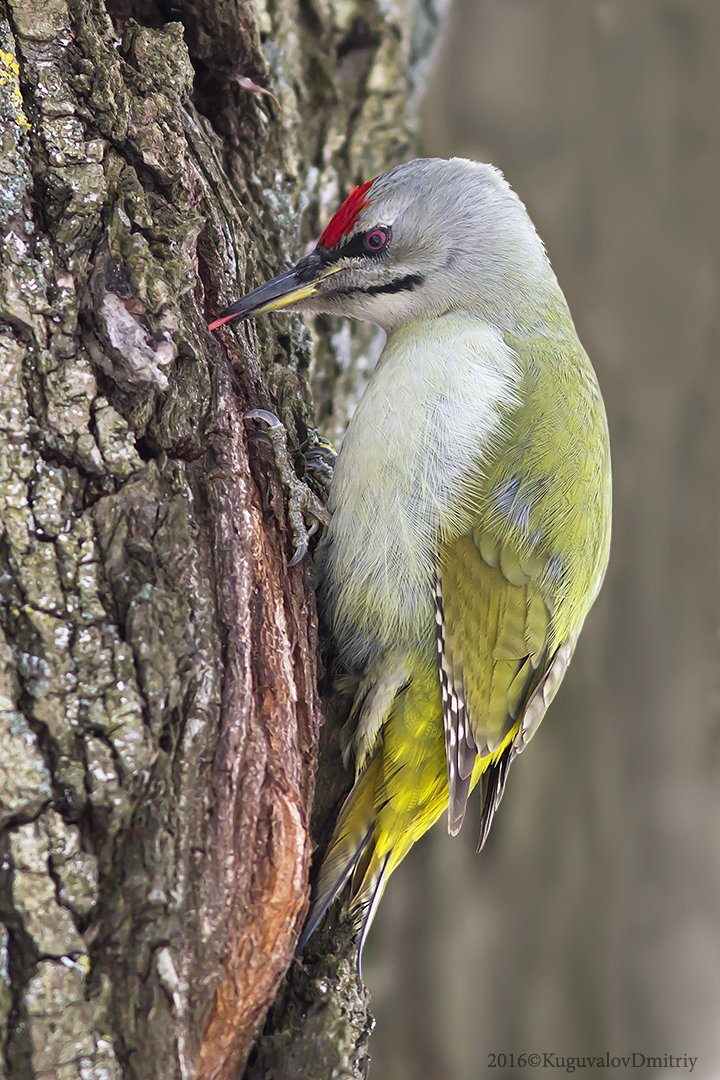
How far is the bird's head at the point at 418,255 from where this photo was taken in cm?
277

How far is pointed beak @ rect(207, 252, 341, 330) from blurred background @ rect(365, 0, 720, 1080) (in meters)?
1.57

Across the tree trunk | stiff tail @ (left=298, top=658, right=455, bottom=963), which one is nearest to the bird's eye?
the tree trunk

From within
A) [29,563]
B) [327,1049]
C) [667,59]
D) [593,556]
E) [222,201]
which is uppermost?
[667,59]

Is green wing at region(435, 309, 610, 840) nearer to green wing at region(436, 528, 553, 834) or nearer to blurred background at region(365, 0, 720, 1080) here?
green wing at region(436, 528, 553, 834)

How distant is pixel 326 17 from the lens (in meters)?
3.22

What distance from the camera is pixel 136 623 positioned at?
1.79 metres

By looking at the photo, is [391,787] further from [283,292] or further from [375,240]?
[375,240]

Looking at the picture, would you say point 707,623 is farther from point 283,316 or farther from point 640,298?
point 283,316

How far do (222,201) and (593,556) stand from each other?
119 centimetres

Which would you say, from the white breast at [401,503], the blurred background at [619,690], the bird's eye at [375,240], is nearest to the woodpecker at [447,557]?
the white breast at [401,503]

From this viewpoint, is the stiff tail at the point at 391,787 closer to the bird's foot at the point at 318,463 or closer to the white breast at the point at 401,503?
the white breast at the point at 401,503

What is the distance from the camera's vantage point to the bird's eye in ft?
9.16

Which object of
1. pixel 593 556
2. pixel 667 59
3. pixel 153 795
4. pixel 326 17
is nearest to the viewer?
pixel 153 795

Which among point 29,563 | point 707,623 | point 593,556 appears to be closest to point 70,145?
point 29,563
